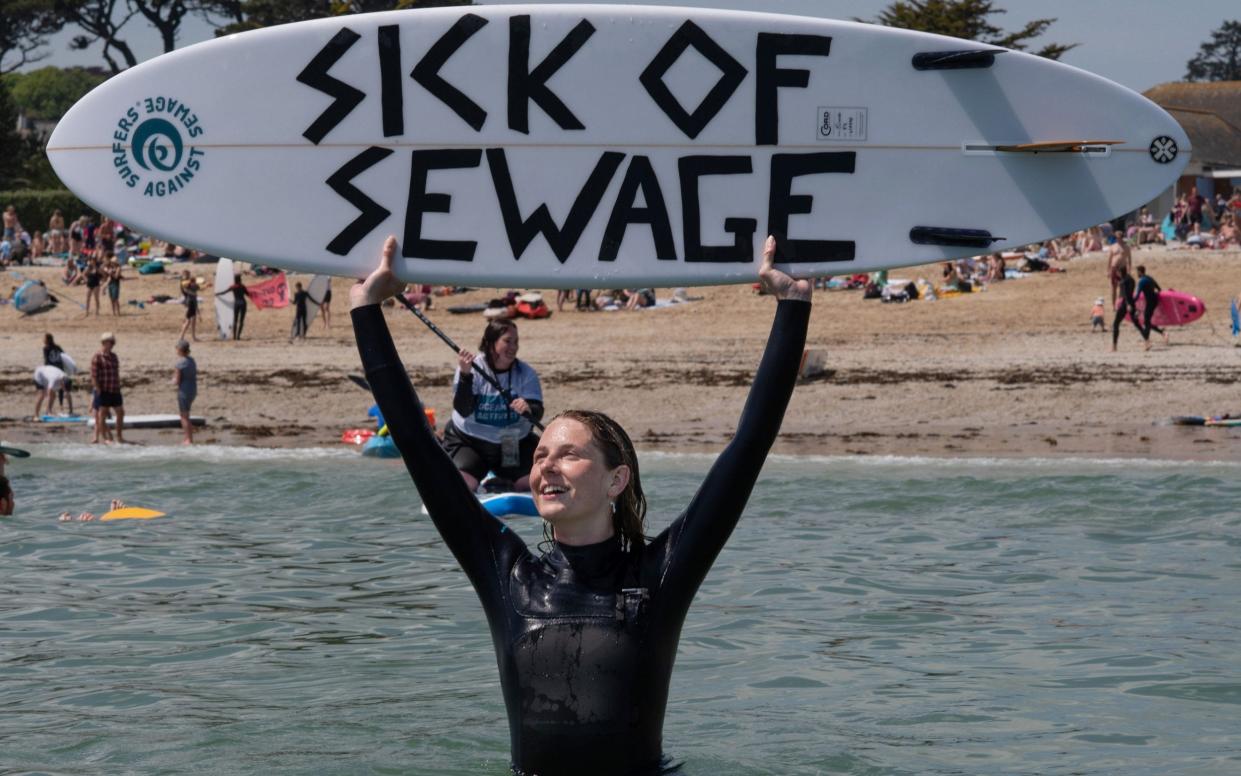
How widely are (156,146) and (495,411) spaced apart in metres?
5.21

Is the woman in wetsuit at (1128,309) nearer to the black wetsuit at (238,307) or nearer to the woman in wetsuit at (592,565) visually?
the black wetsuit at (238,307)

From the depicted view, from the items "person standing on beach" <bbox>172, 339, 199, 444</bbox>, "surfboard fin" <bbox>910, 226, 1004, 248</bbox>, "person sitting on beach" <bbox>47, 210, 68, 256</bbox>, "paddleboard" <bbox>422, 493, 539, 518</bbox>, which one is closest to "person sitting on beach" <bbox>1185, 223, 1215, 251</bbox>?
"person standing on beach" <bbox>172, 339, 199, 444</bbox>

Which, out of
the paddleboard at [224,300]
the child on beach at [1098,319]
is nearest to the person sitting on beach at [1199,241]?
the child on beach at [1098,319]

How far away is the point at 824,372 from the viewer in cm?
2042

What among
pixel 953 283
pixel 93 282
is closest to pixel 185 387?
pixel 93 282

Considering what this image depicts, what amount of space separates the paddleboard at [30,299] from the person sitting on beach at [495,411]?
2059cm

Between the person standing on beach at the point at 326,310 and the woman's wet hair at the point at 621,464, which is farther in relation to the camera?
the person standing on beach at the point at 326,310

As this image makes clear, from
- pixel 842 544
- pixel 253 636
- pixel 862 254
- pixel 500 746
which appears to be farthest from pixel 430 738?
pixel 842 544

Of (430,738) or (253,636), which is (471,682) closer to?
(430,738)

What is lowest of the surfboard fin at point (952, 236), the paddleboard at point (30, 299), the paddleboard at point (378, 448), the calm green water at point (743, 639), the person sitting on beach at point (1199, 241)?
the calm green water at point (743, 639)

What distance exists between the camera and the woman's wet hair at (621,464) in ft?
12.7

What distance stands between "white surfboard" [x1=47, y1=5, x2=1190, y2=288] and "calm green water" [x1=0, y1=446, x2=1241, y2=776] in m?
2.07

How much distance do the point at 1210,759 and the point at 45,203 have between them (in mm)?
44020

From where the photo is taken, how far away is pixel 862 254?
469 cm
